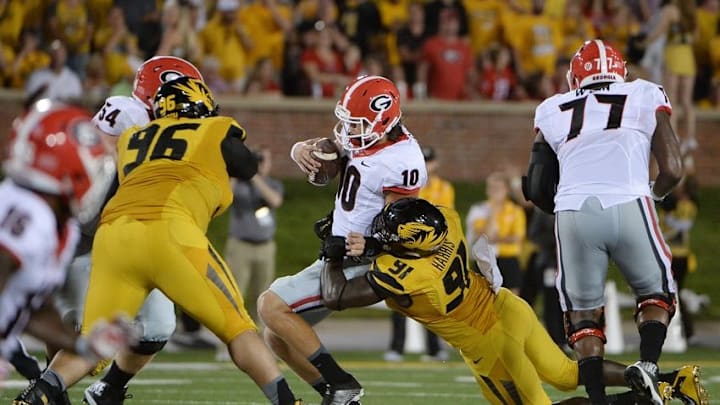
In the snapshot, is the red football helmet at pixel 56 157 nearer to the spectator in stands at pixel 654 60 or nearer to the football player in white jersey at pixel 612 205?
the football player in white jersey at pixel 612 205

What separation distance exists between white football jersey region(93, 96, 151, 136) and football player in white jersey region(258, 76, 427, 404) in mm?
844

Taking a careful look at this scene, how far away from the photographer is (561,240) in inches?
282

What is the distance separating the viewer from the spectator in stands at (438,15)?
56.7 ft

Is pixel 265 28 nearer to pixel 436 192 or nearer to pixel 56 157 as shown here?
pixel 436 192

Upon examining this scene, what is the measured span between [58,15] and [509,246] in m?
6.29

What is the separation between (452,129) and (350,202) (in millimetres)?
10663

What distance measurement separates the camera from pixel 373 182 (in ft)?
22.7

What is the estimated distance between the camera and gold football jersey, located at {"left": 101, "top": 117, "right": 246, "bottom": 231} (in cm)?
631

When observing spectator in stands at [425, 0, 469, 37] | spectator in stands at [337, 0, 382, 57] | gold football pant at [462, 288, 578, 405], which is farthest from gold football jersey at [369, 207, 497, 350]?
spectator in stands at [425, 0, 469, 37]

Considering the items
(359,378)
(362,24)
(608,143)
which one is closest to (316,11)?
(362,24)

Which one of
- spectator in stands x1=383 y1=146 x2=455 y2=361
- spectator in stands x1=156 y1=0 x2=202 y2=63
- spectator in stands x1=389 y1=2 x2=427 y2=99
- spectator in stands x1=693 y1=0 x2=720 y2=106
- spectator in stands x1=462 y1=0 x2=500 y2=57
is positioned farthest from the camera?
spectator in stands x1=693 y1=0 x2=720 y2=106

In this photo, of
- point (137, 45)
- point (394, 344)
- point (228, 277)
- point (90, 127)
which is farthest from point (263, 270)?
point (90, 127)

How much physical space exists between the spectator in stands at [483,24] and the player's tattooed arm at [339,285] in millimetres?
11031

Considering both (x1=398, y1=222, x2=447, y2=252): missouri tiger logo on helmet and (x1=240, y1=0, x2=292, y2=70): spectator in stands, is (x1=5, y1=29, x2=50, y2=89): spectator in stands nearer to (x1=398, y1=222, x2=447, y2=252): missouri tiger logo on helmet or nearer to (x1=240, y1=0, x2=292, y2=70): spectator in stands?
(x1=240, y1=0, x2=292, y2=70): spectator in stands
